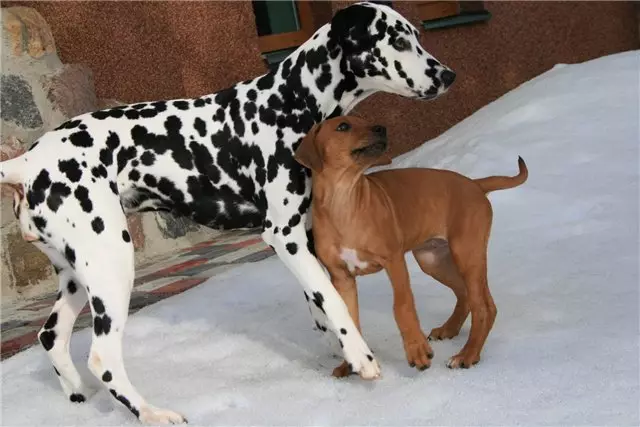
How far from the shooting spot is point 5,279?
5297mm

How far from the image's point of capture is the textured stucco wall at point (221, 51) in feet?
20.5

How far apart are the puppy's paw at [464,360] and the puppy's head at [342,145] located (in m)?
0.83

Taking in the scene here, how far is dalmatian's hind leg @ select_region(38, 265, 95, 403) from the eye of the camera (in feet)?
10.9

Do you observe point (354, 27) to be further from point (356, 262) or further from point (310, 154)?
A: point (356, 262)

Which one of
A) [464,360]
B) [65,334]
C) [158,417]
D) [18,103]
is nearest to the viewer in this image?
[158,417]

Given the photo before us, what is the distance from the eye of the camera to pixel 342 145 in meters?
3.10

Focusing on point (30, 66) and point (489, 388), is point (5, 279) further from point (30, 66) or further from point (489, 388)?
point (489, 388)

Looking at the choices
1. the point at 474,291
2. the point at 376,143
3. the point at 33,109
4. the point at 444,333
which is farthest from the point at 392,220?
the point at 33,109

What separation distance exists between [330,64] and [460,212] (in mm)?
792

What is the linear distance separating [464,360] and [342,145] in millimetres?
953

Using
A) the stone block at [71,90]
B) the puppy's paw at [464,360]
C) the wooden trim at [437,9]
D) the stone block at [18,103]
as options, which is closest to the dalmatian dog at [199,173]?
the puppy's paw at [464,360]

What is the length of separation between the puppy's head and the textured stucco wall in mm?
3439

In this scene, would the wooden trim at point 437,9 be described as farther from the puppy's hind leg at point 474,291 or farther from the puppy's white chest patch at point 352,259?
the puppy's white chest patch at point 352,259

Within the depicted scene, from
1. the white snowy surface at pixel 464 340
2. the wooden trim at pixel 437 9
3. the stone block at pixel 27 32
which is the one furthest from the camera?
the wooden trim at pixel 437 9
